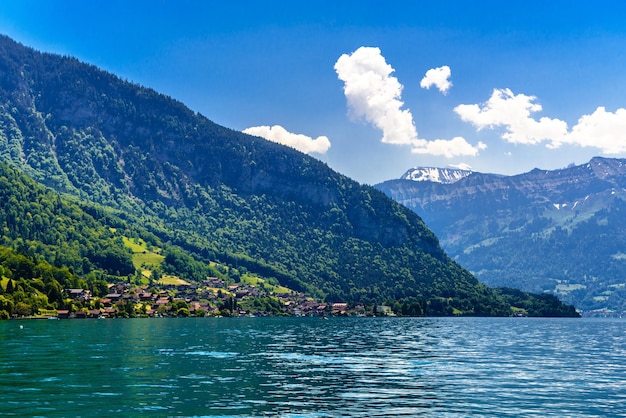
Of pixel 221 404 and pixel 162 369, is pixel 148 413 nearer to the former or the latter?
pixel 221 404

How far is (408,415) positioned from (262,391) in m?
15.2

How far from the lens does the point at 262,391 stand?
58.2 m

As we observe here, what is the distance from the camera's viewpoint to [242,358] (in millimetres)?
87500

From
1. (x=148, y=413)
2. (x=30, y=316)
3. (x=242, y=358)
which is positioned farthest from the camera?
(x=30, y=316)

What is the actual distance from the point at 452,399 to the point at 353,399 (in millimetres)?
8431

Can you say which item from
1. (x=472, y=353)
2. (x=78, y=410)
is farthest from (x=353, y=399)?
(x=472, y=353)

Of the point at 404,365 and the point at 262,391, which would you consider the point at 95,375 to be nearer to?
the point at 262,391

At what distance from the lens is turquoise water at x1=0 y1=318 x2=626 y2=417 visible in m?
50.1

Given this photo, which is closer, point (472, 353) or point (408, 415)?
point (408, 415)

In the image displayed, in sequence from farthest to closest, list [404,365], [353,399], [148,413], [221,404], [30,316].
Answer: [30,316], [404,365], [353,399], [221,404], [148,413]

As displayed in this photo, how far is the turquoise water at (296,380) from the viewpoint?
5009 centimetres

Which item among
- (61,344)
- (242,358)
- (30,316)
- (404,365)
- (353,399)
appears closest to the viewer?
(353,399)

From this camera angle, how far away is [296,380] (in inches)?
2584

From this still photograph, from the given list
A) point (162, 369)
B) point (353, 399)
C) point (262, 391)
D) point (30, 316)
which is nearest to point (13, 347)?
point (162, 369)
